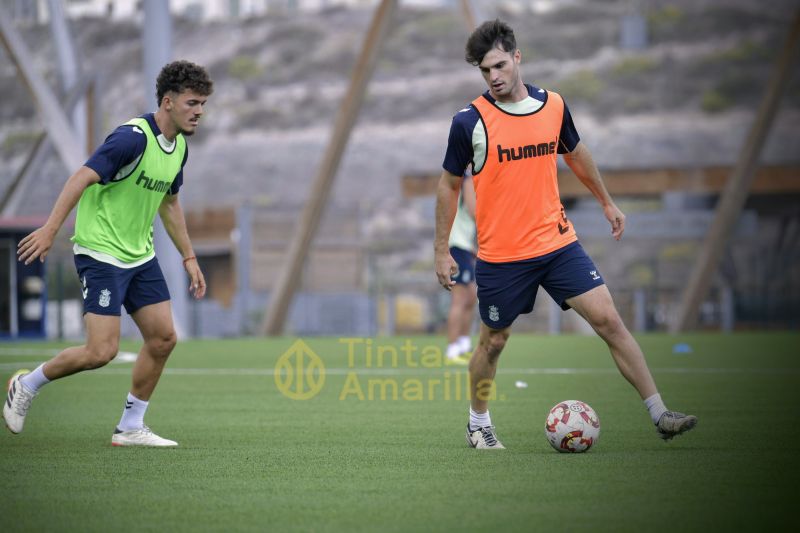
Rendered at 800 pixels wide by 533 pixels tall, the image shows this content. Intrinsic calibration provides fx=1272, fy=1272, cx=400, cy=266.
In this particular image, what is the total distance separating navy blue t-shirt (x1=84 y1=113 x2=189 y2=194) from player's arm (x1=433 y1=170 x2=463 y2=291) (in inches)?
72.5

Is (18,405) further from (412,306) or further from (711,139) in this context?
(711,139)

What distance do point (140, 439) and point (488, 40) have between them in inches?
130

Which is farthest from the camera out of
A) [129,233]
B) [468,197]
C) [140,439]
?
[468,197]

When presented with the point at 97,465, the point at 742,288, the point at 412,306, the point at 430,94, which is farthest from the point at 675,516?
the point at 430,94

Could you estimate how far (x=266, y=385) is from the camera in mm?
13484

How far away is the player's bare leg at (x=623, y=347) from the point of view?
7367mm

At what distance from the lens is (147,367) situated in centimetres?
809

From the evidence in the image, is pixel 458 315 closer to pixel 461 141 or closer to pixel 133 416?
pixel 133 416

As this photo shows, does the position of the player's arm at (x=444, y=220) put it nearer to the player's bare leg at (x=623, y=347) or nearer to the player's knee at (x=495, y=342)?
the player's knee at (x=495, y=342)

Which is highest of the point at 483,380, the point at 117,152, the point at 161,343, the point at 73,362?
the point at 117,152

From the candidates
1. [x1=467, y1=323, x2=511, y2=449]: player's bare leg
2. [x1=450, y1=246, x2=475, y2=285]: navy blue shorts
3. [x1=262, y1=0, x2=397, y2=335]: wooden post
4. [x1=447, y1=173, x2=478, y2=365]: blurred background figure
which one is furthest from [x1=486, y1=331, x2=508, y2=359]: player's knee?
[x1=262, y1=0, x2=397, y2=335]: wooden post

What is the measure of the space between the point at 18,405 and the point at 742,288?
1099 inches

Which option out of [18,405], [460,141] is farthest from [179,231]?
[460,141]

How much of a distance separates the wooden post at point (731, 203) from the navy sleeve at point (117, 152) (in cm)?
2384
